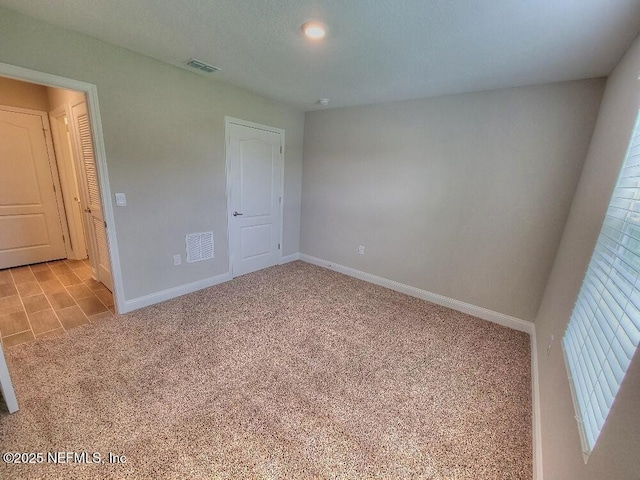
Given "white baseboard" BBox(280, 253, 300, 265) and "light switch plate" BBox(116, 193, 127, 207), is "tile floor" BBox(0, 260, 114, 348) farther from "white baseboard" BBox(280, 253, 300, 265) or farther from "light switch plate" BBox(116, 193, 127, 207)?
"white baseboard" BBox(280, 253, 300, 265)

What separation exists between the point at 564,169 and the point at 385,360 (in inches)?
91.3

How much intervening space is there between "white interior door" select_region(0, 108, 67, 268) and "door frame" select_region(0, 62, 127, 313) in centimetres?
219

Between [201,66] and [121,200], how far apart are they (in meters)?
1.49

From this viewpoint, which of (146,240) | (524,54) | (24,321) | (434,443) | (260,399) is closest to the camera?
(434,443)

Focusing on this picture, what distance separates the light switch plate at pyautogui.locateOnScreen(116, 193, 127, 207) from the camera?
2458 millimetres

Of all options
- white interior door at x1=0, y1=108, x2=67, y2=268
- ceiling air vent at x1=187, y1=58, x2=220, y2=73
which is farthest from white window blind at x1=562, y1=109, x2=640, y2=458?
white interior door at x1=0, y1=108, x2=67, y2=268

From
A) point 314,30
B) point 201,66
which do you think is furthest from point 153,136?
point 314,30

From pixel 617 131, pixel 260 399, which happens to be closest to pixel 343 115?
pixel 617 131

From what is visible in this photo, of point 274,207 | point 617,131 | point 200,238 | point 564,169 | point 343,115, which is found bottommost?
point 200,238

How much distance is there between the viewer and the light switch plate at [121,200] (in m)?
2.46

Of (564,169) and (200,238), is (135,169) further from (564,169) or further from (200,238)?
(564,169)

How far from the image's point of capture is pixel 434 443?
1.51 meters

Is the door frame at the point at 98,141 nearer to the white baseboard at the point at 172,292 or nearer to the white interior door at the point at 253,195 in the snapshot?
the white baseboard at the point at 172,292

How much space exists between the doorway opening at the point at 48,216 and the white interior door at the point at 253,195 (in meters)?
1.38
